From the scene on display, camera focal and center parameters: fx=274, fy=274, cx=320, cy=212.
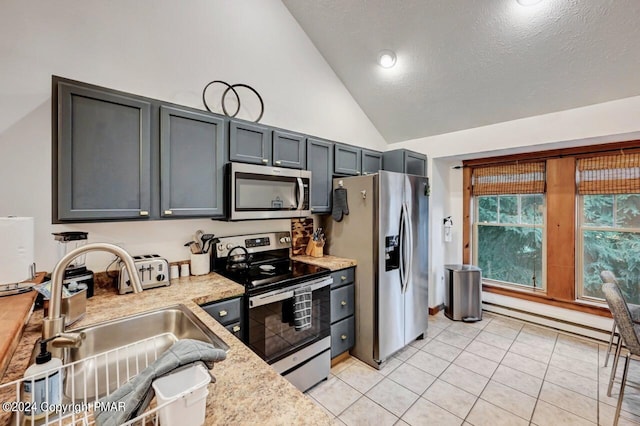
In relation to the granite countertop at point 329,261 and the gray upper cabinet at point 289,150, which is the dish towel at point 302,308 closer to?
the granite countertop at point 329,261

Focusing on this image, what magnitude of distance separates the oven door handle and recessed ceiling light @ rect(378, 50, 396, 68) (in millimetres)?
2339

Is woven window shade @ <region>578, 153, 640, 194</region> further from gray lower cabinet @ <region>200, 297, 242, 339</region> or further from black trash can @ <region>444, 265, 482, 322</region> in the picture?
gray lower cabinet @ <region>200, 297, 242, 339</region>

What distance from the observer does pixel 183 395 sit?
635 mm

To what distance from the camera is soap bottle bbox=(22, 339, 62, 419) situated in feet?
2.39

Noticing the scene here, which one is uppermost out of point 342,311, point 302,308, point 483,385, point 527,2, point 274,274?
point 527,2

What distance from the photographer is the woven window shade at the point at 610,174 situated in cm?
283

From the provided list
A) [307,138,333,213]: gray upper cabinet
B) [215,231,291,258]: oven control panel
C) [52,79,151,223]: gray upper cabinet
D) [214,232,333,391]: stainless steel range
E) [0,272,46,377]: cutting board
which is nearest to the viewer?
[0,272,46,377]: cutting board

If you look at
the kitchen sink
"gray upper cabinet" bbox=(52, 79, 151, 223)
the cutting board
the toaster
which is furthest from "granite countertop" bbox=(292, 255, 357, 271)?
the cutting board

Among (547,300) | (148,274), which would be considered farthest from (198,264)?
(547,300)

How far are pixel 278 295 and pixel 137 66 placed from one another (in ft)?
6.57

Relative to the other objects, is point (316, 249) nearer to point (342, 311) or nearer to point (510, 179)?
point (342, 311)

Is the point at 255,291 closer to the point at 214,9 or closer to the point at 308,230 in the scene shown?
the point at 308,230

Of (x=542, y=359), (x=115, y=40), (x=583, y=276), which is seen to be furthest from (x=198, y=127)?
(x=583, y=276)

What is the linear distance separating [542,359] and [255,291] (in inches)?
115
